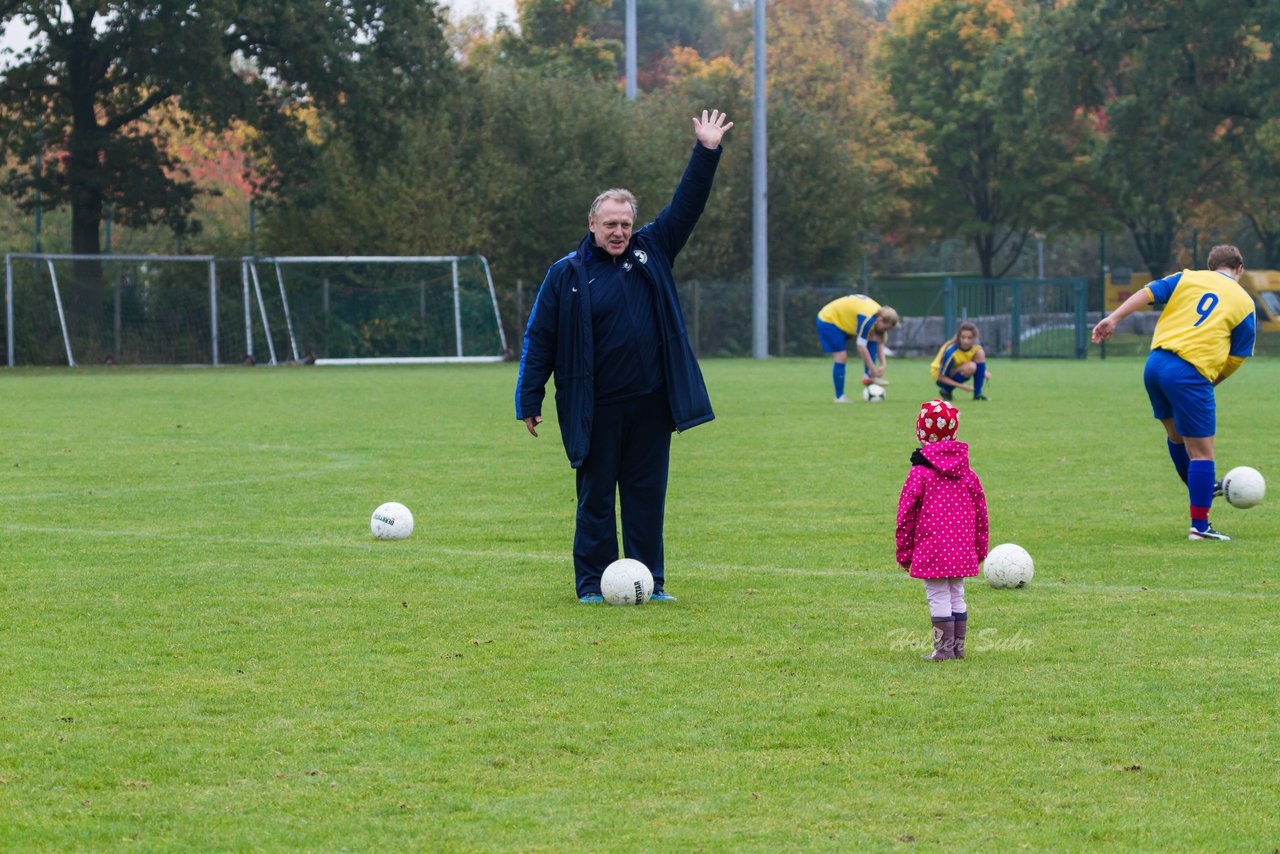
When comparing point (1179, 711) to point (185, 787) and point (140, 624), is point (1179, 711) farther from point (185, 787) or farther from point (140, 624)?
point (140, 624)

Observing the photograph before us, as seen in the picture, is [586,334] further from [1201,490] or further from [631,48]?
[631,48]

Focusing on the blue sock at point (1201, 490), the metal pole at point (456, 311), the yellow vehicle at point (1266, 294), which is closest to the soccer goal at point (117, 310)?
the metal pole at point (456, 311)

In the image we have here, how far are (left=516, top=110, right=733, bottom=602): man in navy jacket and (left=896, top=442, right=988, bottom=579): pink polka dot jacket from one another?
169cm

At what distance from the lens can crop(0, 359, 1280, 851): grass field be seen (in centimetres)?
491

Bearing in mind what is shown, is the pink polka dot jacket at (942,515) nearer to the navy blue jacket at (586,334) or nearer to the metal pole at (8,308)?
the navy blue jacket at (586,334)

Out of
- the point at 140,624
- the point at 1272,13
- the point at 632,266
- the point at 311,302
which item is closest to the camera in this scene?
the point at 140,624

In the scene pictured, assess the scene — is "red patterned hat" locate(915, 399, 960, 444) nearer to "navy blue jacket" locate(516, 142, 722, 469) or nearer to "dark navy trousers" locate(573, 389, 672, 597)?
"navy blue jacket" locate(516, 142, 722, 469)

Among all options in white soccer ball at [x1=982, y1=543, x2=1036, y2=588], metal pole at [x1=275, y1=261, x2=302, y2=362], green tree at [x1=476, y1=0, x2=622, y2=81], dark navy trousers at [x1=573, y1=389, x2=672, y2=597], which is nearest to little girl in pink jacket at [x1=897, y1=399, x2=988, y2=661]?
white soccer ball at [x1=982, y1=543, x2=1036, y2=588]

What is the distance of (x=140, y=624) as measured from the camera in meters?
7.91

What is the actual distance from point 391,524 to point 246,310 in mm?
32206

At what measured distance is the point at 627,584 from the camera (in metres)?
8.47

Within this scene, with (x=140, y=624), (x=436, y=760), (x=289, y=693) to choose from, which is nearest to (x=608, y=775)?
(x=436, y=760)

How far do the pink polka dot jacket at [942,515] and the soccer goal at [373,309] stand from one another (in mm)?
36343

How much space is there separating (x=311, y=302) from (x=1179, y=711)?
3859 centimetres
